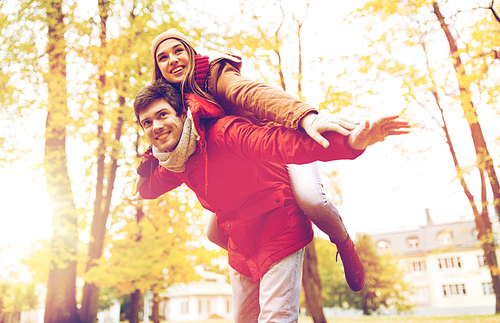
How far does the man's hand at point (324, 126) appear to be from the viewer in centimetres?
119

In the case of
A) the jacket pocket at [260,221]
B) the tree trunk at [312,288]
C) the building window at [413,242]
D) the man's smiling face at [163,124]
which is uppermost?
the building window at [413,242]

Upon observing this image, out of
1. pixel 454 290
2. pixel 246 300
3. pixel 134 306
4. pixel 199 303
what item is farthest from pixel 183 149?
pixel 454 290

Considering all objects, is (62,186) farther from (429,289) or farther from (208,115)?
(429,289)

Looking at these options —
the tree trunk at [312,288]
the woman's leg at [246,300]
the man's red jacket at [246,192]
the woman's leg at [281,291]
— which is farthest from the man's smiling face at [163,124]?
the tree trunk at [312,288]

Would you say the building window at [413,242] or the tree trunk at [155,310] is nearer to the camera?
the tree trunk at [155,310]

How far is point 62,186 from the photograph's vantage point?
644 centimetres

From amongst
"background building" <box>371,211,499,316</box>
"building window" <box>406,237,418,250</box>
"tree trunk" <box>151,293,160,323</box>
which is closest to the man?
"tree trunk" <box>151,293,160,323</box>

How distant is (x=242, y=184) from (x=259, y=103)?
1.58 ft

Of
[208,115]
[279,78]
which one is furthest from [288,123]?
[279,78]

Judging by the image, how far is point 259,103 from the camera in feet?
4.69

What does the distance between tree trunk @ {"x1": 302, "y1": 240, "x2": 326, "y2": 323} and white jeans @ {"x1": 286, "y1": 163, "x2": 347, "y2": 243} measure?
→ 233 inches

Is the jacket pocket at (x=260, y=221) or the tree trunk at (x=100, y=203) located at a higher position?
the tree trunk at (x=100, y=203)

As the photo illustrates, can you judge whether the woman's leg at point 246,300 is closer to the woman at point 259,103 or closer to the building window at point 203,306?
the woman at point 259,103

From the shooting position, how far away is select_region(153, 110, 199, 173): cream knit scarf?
64.4 inches
